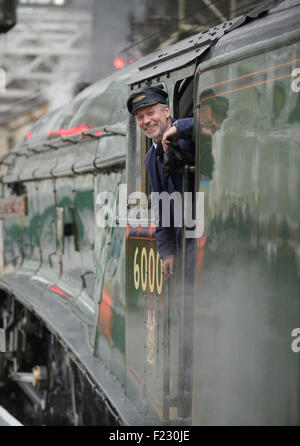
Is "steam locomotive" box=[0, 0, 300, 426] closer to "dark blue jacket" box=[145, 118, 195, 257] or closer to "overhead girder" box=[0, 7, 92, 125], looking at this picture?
"dark blue jacket" box=[145, 118, 195, 257]

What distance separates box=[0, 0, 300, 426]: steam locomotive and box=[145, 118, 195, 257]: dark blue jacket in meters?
0.10

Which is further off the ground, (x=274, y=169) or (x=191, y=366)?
(x=274, y=169)

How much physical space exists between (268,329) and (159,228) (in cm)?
90

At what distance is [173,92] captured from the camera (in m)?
2.88

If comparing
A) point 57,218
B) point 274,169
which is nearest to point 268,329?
point 274,169

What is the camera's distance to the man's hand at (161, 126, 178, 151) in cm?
265

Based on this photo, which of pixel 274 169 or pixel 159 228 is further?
pixel 159 228

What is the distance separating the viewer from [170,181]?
2852 mm

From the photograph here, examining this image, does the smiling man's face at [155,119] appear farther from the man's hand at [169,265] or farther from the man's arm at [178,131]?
the man's hand at [169,265]

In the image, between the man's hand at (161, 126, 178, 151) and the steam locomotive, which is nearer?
the steam locomotive

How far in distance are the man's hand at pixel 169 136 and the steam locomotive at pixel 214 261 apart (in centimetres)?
13

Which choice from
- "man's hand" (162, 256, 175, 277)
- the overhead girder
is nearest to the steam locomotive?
"man's hand" (162, 256, 175, 277)

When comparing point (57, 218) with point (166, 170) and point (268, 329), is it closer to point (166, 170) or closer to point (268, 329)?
point (166, 170)

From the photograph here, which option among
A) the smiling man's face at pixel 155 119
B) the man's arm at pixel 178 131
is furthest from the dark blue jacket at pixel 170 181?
the smiling man's face at pixel 155 119
